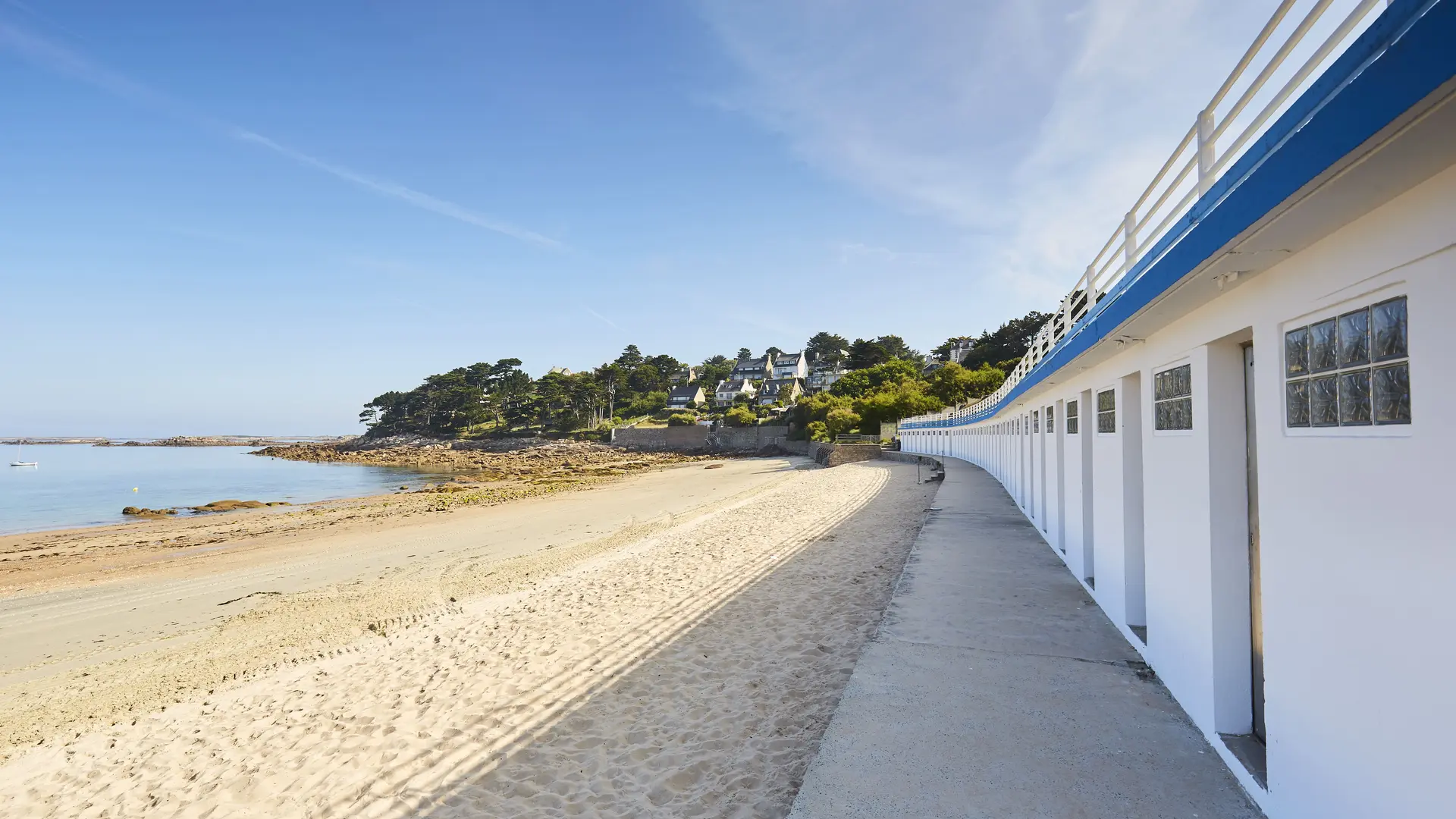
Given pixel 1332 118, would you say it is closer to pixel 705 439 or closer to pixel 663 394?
pixel 705 439

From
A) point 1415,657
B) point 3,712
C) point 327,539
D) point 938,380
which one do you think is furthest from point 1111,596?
point 938,380

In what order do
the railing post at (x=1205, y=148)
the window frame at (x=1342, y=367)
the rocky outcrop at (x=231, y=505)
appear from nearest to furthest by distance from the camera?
1. the window frame at (x=1342, y=367)
2. the railing post at (x=1205, y=148)
3. the rocky outcrop at (x=231, y=505)

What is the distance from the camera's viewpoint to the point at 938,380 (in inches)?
→ 2261

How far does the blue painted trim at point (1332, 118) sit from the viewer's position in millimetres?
1737

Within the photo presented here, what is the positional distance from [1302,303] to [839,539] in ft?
35.1

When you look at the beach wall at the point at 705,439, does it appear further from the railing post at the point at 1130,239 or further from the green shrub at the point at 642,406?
the railing post at the point at 1130,239

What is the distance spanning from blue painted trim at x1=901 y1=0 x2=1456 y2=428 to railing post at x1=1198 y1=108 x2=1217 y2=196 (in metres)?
0.20

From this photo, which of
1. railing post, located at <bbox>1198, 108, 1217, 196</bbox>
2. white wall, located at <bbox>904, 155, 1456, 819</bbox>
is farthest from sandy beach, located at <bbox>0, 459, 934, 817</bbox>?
railing post, located at <bbox>1198, 108, 1217, 196</bbox>

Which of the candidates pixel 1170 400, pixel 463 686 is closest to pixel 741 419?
pixel 463 686

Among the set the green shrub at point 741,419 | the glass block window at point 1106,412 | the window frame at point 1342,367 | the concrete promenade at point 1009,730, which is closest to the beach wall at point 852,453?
the green shrub at point 741,419

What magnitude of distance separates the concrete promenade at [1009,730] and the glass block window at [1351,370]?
2.14 m

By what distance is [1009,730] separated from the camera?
4.27m

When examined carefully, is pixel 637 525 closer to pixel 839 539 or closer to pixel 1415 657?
pixel 839 539

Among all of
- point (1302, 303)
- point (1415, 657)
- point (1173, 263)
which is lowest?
point (1415, 657)
